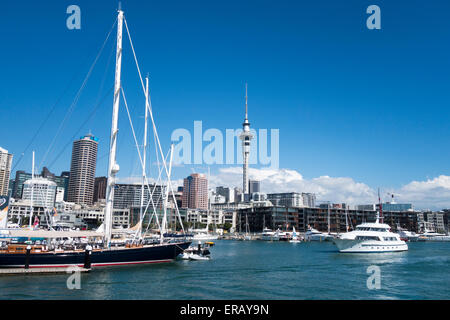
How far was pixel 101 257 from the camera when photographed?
4316cm

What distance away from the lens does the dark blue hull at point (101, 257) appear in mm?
38875

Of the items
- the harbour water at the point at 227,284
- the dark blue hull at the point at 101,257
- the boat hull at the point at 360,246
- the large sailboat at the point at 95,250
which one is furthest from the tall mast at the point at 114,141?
the boat hull at the point at 360,246

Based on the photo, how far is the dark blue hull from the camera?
38.9 m

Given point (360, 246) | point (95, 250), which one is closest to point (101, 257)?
point (95, 250)

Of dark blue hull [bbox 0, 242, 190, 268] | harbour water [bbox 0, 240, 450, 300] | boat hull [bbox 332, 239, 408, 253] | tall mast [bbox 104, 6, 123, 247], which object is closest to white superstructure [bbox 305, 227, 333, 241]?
boat hull [bbox 332, 239, 408, 253]

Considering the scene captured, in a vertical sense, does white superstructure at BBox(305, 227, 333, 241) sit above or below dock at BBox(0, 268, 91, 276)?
below

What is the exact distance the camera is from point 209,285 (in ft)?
113

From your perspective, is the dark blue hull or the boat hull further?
the boat hull

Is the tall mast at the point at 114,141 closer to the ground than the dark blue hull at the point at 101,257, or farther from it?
farther from it

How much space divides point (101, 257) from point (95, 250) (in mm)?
1141

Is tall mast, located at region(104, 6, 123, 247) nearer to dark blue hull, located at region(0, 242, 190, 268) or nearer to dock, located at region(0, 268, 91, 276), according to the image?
dark blue hull, located at region(0, 242, 190, 268)

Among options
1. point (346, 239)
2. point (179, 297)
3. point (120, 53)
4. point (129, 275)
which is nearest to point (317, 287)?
point (179, 297)

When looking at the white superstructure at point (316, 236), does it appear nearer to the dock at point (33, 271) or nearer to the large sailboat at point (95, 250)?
the large sailboat at point (95, 250)
